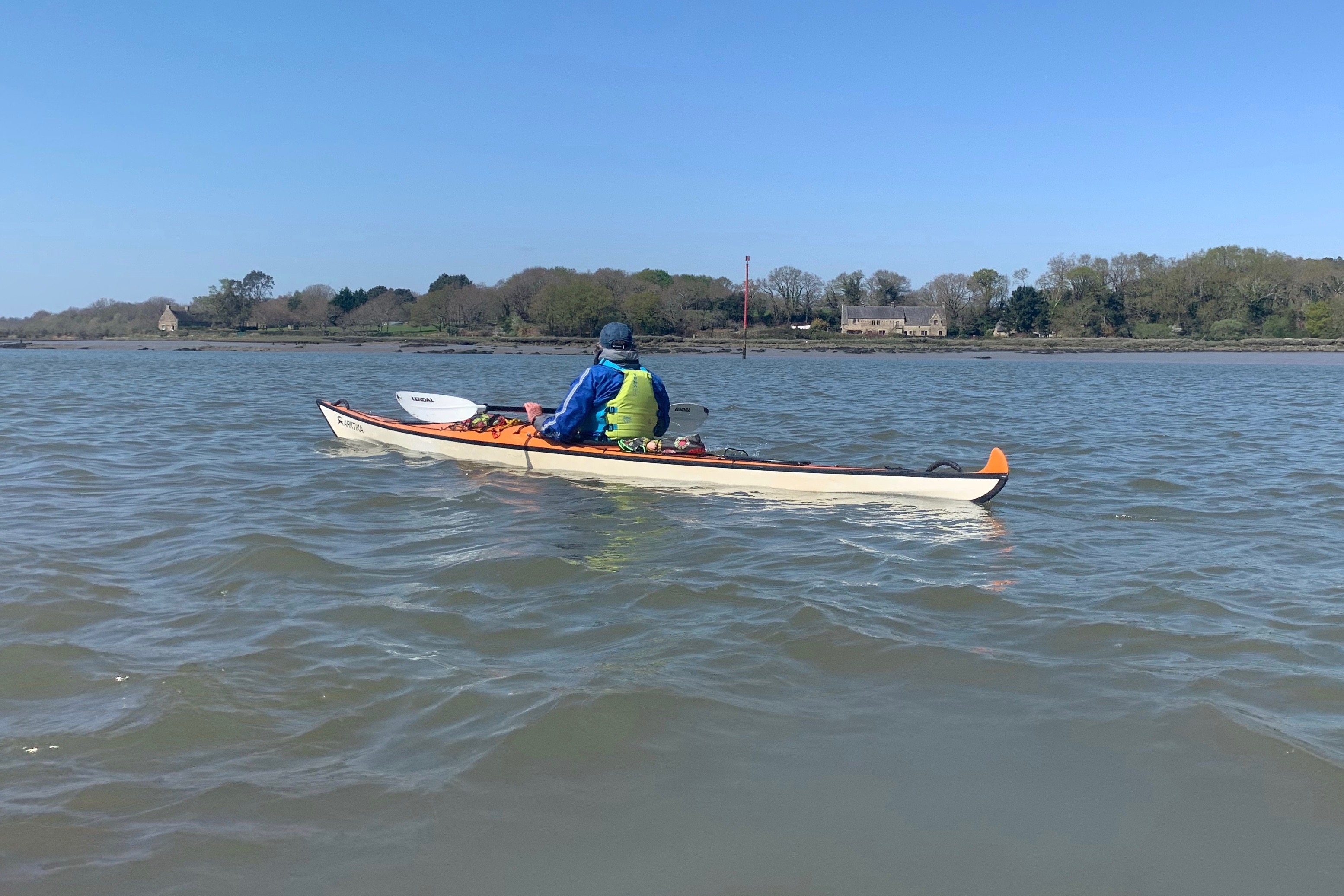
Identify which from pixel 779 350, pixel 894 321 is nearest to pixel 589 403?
pixel 779 350

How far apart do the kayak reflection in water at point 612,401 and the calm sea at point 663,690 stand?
26.2 inches

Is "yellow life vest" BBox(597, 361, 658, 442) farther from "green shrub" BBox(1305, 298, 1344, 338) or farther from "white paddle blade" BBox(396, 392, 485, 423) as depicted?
"green shrub" BBox(1305, 298, 1344, 338)

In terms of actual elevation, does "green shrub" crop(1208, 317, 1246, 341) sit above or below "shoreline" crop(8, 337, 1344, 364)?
above

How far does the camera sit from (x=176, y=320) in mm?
99375

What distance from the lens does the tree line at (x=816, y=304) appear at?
251 ft

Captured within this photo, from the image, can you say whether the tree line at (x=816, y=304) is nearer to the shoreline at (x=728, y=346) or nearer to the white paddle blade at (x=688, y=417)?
the shoreline at (x=728, y=346)

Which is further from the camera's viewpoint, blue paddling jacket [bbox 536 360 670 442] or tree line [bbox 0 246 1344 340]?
tree line [bbox 0 246 1344 340]

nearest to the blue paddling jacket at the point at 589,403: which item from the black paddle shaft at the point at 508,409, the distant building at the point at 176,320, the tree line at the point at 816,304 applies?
the black paddle shaft at the point at 508,409

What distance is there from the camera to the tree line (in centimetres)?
7656

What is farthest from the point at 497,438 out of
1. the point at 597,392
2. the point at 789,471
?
the point at 789,471

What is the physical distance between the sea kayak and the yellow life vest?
21 centimetres

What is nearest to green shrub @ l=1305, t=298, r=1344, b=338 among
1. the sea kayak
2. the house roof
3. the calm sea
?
the house roof

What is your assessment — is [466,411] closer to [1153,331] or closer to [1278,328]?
[1278,328]

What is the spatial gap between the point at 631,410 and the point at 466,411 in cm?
274
